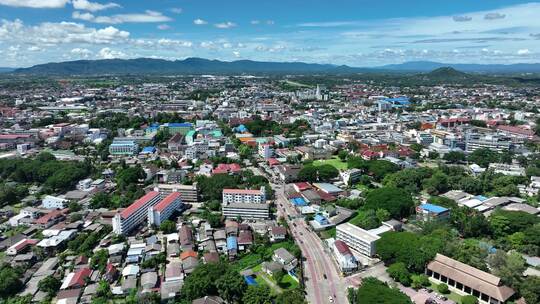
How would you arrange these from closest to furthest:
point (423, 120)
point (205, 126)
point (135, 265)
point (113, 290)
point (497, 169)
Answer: point (113, 290), point (135, 265), point (497, 169), point (205, 126), point (423, 120)

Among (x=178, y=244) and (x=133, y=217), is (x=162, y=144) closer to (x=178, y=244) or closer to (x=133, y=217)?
(x=133, y=217)

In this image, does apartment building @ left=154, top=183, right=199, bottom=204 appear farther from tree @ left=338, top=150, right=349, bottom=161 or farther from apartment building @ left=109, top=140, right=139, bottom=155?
tree @ left=338, top=150, right=349, bottom=161

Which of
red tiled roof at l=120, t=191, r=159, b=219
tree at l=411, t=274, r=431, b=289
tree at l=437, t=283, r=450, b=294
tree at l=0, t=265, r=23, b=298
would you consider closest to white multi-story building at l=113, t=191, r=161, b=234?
red tiled roof at l=120, t=191, r=159, b=219

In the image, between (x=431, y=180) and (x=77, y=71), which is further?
(x=77, y=71)

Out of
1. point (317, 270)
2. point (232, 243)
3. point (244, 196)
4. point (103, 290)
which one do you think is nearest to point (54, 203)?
point (103, 290)

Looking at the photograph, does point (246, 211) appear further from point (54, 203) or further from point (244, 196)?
point (54, 203)

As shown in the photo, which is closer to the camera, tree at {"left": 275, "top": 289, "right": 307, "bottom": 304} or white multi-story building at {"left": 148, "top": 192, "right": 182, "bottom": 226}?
tree at {"left": 275, "top": 289, "right": 307, "bottom": 304}

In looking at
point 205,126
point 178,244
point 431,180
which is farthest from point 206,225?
point 205,126

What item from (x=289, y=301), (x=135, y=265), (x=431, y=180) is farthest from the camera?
(x=431, y=180)
